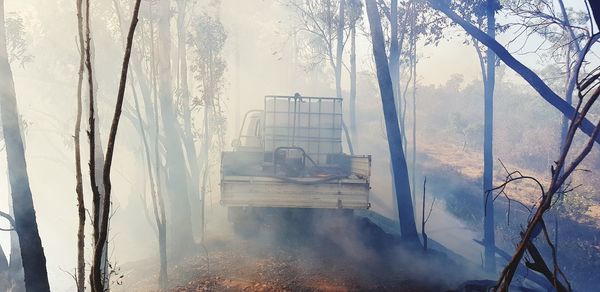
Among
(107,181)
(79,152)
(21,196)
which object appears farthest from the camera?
(21,196)

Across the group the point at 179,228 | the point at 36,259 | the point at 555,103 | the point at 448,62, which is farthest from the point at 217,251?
the point at 448,62

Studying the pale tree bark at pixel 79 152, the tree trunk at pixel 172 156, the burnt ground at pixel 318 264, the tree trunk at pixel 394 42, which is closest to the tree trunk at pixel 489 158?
the burnt ground at pixel 318 264

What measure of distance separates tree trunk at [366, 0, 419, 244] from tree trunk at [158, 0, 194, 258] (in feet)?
21.6

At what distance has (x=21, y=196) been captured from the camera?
6.00 meters

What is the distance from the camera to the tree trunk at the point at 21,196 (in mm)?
5699

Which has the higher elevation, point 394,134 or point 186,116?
point 186,116

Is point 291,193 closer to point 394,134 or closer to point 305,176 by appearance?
point 305,176

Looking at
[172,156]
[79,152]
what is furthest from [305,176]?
[79,152]

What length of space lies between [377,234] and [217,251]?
14.8ft

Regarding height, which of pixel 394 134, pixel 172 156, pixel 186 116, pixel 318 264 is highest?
pixel 186 116

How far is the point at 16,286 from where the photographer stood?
8359mm

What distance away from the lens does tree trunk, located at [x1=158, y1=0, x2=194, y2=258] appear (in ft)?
40.1

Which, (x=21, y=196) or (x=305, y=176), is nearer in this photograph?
(x=21, y=196)

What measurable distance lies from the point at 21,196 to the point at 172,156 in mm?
6734
